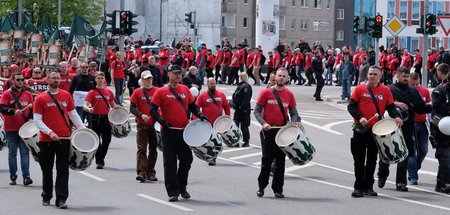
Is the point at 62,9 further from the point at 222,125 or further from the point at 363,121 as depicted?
the point at 363,121

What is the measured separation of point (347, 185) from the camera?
17719 mm

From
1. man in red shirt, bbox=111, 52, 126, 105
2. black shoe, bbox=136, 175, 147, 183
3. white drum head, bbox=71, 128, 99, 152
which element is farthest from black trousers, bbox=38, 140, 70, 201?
man in red shirt, bbox=111, 52, 126, 105

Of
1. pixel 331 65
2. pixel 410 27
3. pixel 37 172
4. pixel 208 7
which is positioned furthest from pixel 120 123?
pixel 410 27

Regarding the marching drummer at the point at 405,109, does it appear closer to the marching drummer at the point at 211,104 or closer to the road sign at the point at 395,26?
the marching drummer at the point at 211,104

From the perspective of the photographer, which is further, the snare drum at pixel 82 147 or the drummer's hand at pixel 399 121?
the drummer's hand at pixel 399 121

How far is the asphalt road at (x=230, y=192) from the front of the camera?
14.8m

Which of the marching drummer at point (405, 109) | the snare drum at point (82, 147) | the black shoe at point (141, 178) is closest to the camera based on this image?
the snare drum at point (82, 147)

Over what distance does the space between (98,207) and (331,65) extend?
36.4 m

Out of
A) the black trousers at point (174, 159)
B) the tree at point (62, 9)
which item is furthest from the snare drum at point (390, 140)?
the tree at point (62, 9)

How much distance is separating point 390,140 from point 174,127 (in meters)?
2.97

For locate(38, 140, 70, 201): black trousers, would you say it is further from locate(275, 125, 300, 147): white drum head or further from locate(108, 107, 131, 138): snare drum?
locate(108, 107, 131, 138): snare drum

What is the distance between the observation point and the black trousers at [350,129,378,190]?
15938 millimetres

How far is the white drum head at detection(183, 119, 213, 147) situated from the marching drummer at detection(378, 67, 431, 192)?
9.36 feet

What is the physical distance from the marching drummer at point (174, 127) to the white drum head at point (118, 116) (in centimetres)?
436
